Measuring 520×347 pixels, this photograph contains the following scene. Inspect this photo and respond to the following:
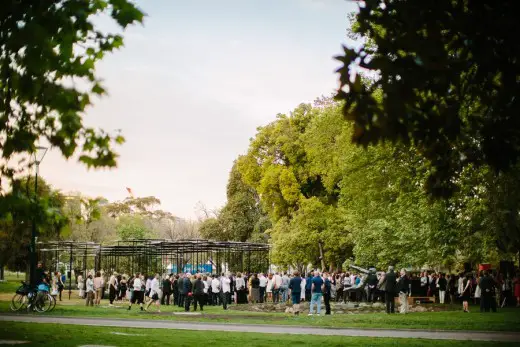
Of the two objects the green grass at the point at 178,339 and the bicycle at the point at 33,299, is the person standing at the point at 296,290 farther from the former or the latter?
the bicycle at the point at 33,299

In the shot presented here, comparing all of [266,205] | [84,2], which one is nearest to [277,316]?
[84,2]

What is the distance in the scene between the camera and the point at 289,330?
22.1 meters

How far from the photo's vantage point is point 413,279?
148 feet

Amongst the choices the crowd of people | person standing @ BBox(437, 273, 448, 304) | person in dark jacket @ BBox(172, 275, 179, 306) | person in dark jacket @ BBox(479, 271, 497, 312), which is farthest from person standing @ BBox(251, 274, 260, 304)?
person in dark jacket @ BBox(479, 271, 497, 312)

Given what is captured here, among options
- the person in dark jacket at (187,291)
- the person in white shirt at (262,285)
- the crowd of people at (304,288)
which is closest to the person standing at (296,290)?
the crowd of people at (304,288)

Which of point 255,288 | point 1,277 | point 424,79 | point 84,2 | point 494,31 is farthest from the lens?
point 1,277

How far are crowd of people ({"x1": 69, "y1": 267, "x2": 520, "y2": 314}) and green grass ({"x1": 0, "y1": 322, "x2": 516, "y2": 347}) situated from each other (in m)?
10.8

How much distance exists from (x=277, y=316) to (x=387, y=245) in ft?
39.3

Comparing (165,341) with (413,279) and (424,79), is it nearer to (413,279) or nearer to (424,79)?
(424,79)

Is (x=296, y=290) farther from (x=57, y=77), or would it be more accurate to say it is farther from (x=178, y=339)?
(x=57, y=77)

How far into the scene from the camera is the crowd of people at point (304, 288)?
3144 cm

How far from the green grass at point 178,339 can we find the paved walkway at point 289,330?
1.26 meters

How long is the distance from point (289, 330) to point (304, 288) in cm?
1966

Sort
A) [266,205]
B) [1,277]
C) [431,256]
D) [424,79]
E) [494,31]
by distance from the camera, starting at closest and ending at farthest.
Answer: [424,79] < [494,31] < [431,256] < [266,205] < [1,277]
